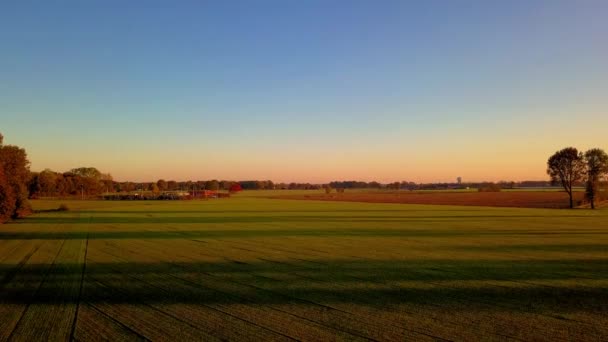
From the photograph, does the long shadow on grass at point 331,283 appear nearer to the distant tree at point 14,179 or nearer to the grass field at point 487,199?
the distant tree at point 14,179

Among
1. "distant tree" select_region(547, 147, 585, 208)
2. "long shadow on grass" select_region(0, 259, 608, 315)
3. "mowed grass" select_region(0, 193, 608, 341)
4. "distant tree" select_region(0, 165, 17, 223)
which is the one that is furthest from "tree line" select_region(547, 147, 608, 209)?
"distant tree" select_region(0, 165, 17, 223)

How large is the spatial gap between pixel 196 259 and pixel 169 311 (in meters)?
8.13

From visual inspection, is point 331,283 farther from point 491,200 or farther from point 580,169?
point 491,200

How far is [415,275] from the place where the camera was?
14.1 metres

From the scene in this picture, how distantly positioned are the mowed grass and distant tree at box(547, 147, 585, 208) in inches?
2120

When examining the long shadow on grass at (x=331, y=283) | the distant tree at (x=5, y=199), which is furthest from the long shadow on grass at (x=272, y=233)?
the distant tree at (x=5, y=199)

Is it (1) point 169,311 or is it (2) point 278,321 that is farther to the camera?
(1) point 169,311

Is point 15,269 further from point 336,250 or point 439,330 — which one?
point 439,330

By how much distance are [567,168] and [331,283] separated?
7185 centimetres

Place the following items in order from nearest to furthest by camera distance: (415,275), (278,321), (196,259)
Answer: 1. (278,321)
2. (415,275)
3. (196,259)

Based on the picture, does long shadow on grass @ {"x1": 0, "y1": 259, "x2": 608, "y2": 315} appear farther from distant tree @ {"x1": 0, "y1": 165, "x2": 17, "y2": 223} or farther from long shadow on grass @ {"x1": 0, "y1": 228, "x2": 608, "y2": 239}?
distant tree @ {"x1": 0, "y1": 165, "x2": 17, "y2": 223}

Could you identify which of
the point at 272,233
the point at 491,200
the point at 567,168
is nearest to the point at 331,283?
the point at 272,233

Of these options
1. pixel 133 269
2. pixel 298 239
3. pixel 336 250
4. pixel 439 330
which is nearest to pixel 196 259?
pixel 133 269

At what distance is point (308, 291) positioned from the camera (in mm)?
11969
